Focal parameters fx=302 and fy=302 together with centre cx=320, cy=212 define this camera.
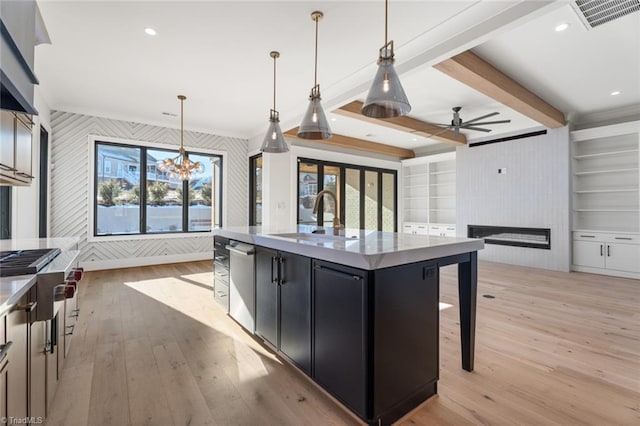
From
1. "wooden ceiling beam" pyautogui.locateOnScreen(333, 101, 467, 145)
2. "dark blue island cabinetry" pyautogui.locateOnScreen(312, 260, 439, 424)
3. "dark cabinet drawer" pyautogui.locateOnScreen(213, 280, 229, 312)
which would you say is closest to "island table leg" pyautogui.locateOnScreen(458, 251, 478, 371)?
"dark blue island cabinetry" pyautogui.locateOnScreen(312, 260, 439, 424)

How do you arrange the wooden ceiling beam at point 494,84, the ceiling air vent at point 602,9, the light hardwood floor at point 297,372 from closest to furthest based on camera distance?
the light hardwood floor at point 297,372, the ceiling air vent at point 602,9, the wooden ceiling beam at point 494,84

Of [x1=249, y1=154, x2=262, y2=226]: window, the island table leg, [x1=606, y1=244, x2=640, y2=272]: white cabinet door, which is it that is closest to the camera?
the island table leg

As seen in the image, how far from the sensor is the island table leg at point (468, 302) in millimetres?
2070

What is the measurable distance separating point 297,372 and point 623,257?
596 centimetres

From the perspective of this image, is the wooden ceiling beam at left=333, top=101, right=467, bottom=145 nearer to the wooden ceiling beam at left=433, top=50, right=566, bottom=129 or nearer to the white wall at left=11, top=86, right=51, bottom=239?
the wooden ceiling beam at left=433, top=50, right=566, bottom=129

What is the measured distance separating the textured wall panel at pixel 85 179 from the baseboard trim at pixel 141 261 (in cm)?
6

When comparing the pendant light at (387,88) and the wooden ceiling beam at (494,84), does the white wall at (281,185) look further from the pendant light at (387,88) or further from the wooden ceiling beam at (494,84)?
the pendant light at (387,88)

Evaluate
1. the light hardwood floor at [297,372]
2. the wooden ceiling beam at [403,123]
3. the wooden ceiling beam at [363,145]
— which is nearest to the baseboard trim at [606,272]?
the light hardwood floor at [297,372]

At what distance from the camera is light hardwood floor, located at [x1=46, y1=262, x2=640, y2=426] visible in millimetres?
1697

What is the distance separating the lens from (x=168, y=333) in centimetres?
283

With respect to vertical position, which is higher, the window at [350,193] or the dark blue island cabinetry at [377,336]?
the window at [350,193]

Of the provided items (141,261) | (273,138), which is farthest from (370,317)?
(141,261)

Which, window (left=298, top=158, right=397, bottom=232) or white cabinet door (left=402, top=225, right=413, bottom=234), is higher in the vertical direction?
window (left=298, top=158, right=397, bottom=232)

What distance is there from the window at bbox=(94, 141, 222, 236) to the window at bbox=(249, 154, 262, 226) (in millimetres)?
709
